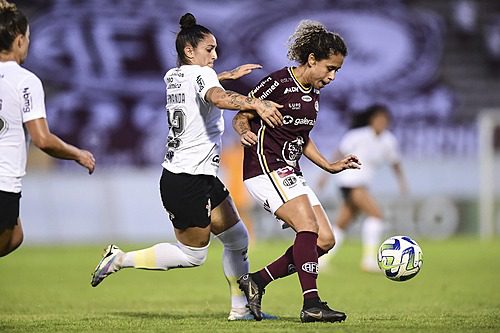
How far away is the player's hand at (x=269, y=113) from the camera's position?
6832mm

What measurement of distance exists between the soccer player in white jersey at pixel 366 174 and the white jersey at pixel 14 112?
869 cm

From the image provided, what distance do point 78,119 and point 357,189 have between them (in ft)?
40.3

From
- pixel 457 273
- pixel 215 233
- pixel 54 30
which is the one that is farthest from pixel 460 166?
pixel 215 233

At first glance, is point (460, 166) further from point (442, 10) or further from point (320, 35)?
point (320, 35)

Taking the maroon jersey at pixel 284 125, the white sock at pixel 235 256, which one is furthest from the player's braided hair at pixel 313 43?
the white sock at pixel 235 256

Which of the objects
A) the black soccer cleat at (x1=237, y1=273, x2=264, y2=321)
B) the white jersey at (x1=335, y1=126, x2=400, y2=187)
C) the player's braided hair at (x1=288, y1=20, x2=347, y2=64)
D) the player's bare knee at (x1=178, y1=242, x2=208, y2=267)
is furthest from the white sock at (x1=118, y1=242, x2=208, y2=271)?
the white jersey at (x1=335, y1=126, x2=400, y2=187)

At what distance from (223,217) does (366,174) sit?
25.0ft

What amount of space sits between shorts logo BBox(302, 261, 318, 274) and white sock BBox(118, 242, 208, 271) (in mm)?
850

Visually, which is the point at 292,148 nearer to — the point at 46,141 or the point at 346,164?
the point at 346,164

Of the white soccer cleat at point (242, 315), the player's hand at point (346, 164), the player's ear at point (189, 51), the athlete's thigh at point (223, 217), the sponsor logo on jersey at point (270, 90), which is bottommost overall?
the white soccer cleat at point (242, 315)

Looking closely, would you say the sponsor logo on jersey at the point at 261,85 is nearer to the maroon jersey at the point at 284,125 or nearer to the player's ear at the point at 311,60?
the maroon jersey at the point at 284,125

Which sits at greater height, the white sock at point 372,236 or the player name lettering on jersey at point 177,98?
the player name lettering on jersey at point 177,98

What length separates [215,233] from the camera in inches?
305

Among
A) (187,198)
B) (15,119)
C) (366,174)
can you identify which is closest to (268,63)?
(366,174)
